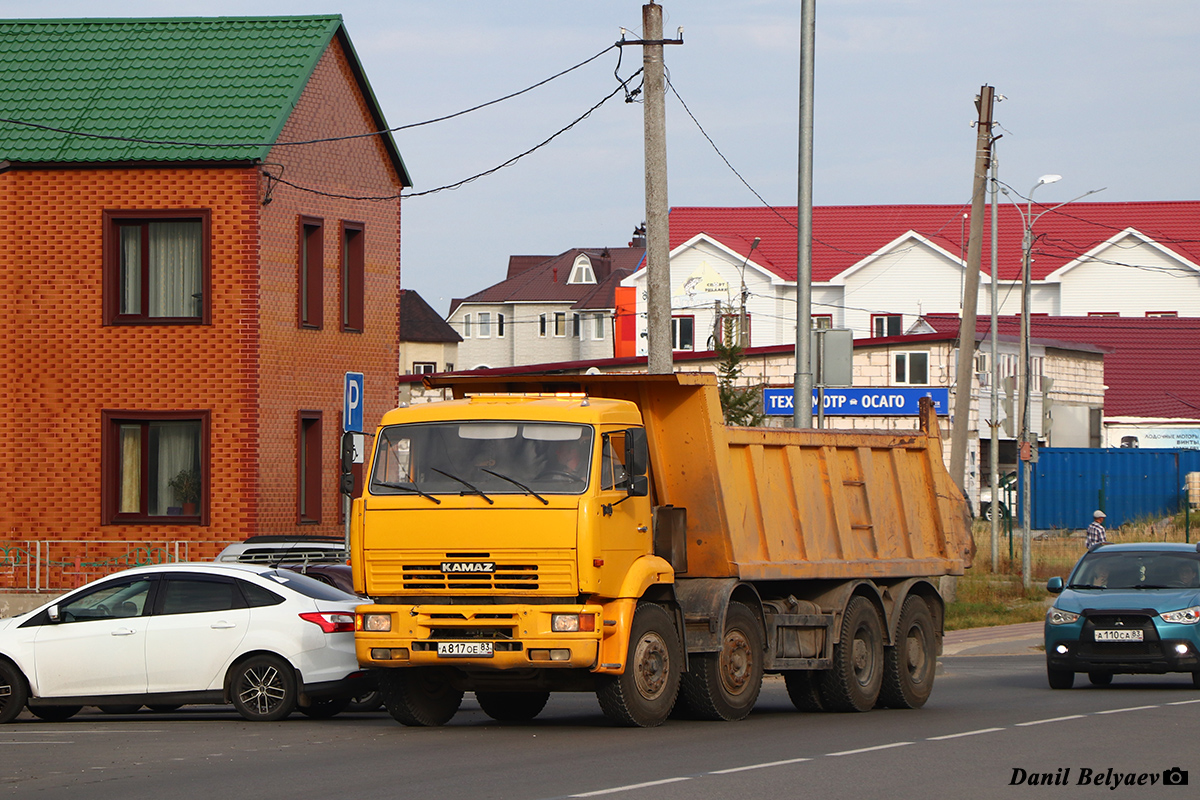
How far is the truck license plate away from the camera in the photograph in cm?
1316

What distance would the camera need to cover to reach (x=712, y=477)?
14445 mm

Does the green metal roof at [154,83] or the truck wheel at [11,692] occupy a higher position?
the green metal roof at [154,83]

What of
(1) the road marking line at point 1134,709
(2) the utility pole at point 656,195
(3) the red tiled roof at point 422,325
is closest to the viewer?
(1) the road marking line at point 1134,709

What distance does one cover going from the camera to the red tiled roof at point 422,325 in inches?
4177

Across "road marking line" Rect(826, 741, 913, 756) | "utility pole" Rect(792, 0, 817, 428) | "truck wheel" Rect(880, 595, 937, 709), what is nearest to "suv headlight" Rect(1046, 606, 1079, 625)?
"truck wheel" Rect(880, 595, 937, 709)

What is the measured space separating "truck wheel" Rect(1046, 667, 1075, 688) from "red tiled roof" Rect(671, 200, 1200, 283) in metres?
59.0

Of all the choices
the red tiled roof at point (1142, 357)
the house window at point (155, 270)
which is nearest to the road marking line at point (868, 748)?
the house window at point (155, 270)

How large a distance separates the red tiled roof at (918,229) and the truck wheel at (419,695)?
63852 mm

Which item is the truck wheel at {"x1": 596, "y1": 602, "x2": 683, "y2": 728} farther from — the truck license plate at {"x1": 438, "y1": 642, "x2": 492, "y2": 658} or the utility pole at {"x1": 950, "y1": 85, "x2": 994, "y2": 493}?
the utility pole at {"x1": 950, "y1": 85, "x2": 994, "y2": 493}

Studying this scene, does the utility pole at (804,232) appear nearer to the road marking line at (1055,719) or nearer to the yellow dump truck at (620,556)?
the yellow dump truck at (620,556)

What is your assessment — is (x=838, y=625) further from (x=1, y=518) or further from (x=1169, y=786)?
(x=1, y=518)

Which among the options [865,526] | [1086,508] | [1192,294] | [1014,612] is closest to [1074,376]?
[1086,508]

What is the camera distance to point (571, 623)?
514 inches

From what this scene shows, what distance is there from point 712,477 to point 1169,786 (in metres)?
4.92
